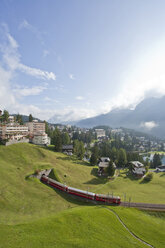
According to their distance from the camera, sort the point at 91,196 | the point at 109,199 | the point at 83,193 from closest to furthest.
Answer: the point at 109,199 < the point at 91,196 < the point at 83,193

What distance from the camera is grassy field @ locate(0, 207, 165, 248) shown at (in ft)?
57.9

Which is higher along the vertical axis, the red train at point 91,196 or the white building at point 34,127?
the white building at point 34,127

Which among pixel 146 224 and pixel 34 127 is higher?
pixel 34 127

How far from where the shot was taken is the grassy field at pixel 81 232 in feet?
57.9

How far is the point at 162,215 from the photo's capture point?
31062mm

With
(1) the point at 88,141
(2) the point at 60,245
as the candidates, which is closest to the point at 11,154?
(2) the point at 60,245

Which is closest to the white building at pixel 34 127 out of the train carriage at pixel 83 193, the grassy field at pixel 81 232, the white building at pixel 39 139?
the white building at pixel 39 139

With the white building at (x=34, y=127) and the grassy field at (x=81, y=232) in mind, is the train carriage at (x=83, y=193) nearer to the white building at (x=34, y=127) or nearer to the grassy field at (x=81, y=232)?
the grassy field at (x=81, y=232)

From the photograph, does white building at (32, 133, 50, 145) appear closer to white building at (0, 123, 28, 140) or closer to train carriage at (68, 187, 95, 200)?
white building at (0, 123, 28, 140)

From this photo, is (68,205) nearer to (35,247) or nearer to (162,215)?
(35,247)

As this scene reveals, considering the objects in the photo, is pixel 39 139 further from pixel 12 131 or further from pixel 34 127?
pixel 34 127

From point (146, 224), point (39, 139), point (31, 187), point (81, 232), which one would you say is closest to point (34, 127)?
point (39, 139)

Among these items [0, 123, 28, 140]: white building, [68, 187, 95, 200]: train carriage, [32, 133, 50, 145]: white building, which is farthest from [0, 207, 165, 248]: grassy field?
[32, 133, 50, 145]: white building

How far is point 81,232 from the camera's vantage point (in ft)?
70.0
